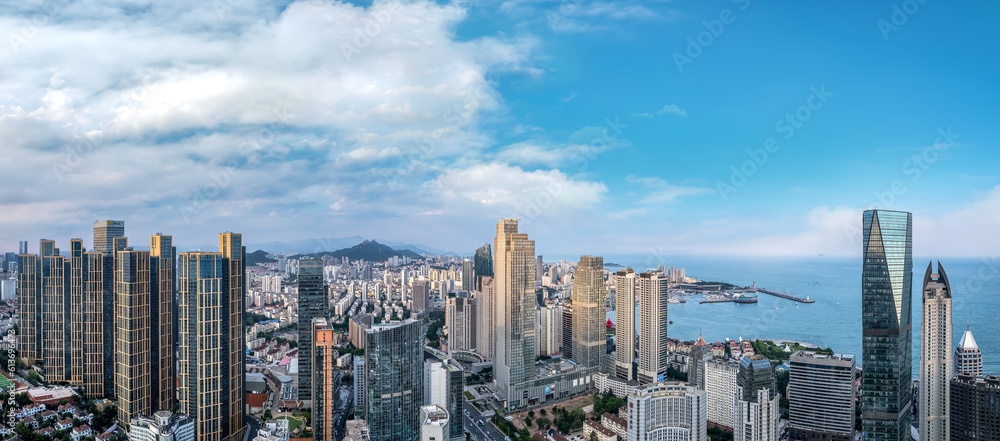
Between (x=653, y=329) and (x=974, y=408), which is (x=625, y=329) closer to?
(x=653, y=329)

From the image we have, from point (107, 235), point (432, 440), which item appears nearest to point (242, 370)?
point (432, 440)

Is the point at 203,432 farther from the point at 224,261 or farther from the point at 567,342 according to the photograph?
the point at 567,342

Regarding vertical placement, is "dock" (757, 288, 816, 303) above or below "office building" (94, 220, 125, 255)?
below

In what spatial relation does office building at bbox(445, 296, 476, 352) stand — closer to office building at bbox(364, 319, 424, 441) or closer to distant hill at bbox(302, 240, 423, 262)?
office building at bbox(364, 319, 424, 441)

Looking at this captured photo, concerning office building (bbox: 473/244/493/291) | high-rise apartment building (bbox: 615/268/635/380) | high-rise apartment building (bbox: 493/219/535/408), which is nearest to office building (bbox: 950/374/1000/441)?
high-rise apartment building (bbox: 615/268/635/380)

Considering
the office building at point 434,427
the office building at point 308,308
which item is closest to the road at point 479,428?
the office building at point 434,427

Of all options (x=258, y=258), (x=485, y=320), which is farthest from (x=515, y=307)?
(x=258, y=258)

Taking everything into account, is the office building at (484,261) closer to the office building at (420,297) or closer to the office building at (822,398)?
the office building at (420,297)
